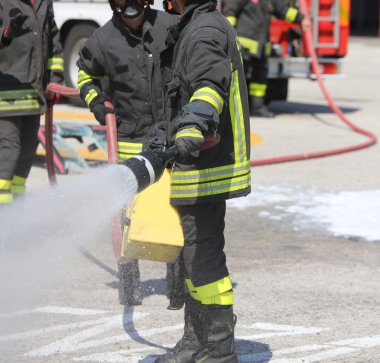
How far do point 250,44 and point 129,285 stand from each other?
8127 mm

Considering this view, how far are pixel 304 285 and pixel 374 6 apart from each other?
102 feet

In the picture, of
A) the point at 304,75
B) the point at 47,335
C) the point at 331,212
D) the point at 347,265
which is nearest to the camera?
the point at 47,335

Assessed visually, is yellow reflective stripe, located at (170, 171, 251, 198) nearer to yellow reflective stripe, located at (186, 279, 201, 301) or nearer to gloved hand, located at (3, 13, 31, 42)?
yellow reflective stripe, located at (186, 279, 201, 301)

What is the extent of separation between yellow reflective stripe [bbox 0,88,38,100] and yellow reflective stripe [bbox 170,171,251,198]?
8.58 feet

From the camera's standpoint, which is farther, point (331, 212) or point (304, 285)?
point (331, 212)

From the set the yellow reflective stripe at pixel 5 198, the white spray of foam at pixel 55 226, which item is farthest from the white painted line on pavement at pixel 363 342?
the yellow reflective stripe at pixel 5 198

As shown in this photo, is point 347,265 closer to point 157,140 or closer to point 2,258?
point 2,258

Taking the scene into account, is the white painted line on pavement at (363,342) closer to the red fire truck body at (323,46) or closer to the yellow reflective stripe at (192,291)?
the yellow reflective stripe at (192,291)

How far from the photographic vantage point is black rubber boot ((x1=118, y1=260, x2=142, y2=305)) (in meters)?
5.93

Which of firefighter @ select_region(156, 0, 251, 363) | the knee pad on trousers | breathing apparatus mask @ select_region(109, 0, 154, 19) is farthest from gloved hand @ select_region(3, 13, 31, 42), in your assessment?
the knee pad on trousers

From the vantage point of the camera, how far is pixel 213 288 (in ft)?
15.3

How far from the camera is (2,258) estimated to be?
262 inches

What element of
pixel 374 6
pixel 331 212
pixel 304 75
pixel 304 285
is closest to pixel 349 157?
pixel 331 212

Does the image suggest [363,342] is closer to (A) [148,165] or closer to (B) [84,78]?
(A) [148,165]
